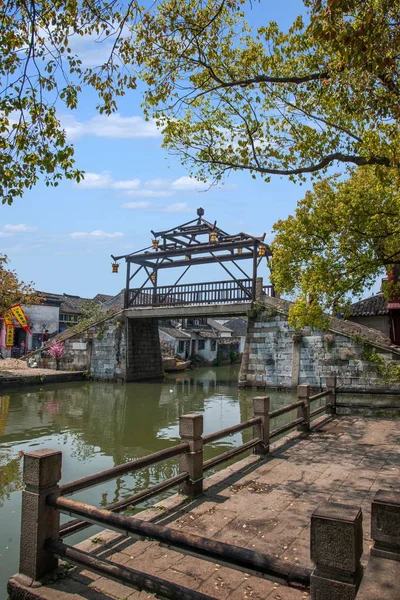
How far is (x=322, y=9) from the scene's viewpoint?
5285 millimetres

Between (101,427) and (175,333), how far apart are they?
2433 cm

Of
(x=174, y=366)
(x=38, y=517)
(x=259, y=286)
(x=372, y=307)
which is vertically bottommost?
(x=174, y=366)

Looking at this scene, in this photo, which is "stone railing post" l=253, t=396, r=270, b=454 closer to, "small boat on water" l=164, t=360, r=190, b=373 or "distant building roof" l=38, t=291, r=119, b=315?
"small boat on water" l=164, t=360, r=190, b=373

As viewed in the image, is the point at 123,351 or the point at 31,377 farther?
the point at 123,351

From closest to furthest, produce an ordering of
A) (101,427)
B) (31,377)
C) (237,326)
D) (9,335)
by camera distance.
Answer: (101,427) → (31,377) → (9,335) → (237,326)

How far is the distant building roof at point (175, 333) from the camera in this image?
35.9 meters

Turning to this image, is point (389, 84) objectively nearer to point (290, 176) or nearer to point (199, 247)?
point (290, 176)

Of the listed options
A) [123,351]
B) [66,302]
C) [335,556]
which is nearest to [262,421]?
[335,556]

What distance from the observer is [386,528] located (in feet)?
8.71

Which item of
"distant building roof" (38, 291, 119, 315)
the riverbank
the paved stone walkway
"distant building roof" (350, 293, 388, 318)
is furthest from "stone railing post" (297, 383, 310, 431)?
"distant building roof" (38, 291, 119, 315)

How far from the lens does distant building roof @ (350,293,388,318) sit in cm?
2158

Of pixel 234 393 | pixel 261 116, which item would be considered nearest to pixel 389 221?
pixel 261 116

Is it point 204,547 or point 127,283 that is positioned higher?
point 127,283

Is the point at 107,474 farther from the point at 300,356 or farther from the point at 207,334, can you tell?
the point at 207,334
